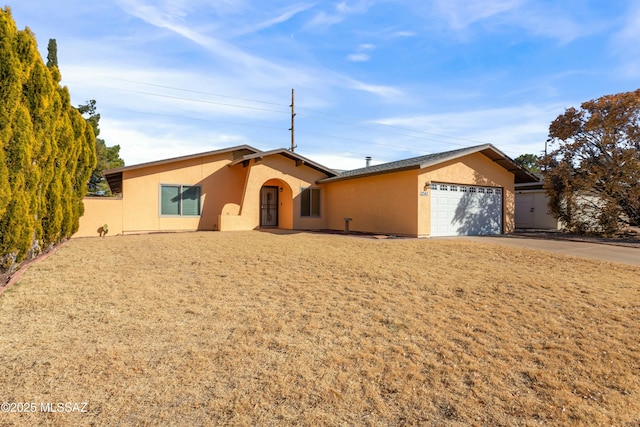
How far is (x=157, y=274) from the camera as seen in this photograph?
7.55m

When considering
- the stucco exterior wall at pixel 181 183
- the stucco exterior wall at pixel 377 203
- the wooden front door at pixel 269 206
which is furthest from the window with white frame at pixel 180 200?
the stucco exterior wall at pixel 377 203

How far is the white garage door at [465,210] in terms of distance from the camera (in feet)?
51.4

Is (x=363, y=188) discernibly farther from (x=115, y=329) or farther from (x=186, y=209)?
(x=115, y=329)

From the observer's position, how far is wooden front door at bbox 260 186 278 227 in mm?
19672

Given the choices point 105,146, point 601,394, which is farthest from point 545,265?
point 105,146

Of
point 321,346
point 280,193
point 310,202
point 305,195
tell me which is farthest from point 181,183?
point 321,346

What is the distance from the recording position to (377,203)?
1673 centimetres

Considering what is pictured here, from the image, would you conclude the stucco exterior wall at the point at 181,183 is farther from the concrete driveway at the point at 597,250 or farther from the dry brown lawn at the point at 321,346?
the concrete driveway at the point at 597,250

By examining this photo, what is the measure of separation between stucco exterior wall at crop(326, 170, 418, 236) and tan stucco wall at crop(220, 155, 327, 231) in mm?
1067

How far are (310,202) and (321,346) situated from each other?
15.3 meters

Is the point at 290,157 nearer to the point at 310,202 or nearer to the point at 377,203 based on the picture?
the point at 310,202

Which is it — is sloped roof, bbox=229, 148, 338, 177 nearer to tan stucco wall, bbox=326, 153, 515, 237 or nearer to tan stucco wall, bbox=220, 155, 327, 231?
tan stucco wall, bbox=220, 155, 327, 231

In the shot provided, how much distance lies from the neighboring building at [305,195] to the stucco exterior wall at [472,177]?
0.14 feet

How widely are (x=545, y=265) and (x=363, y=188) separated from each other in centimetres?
955
